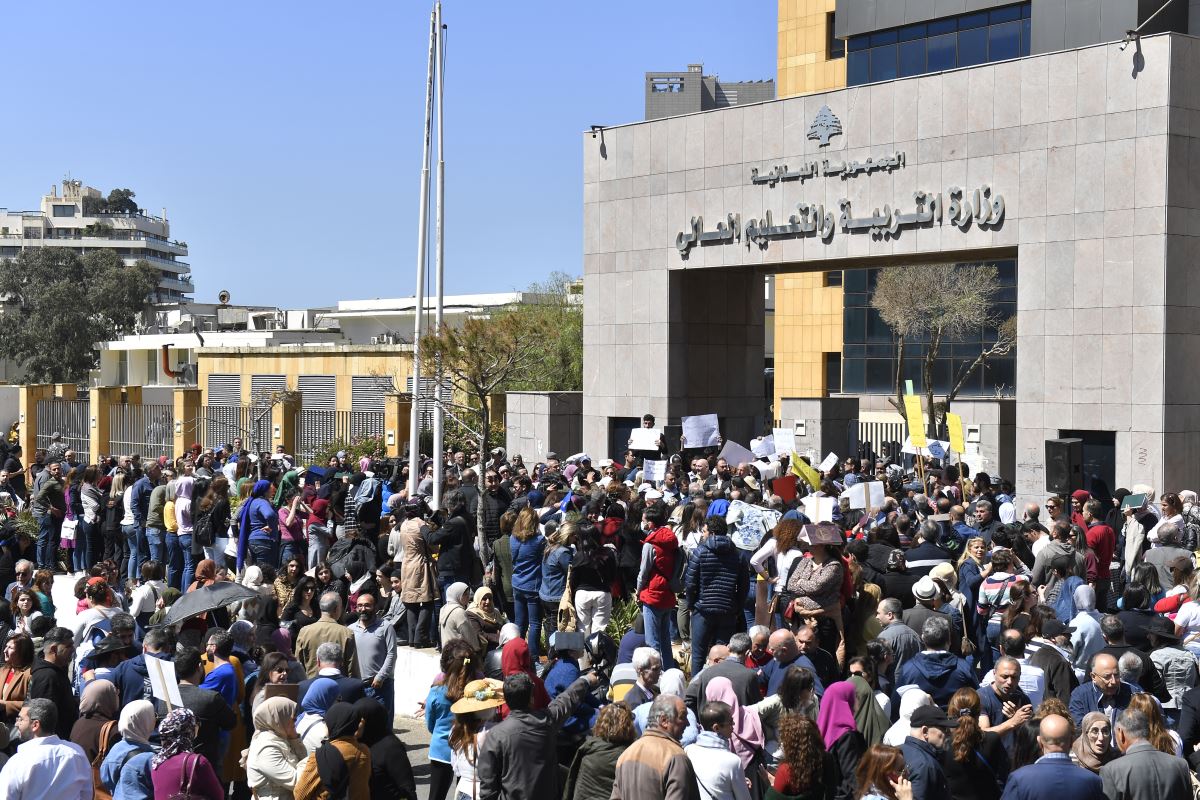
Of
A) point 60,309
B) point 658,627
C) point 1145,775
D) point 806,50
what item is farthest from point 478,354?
point 60,309

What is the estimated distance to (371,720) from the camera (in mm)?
8008

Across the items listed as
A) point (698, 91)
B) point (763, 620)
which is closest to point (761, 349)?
point (763, 620)

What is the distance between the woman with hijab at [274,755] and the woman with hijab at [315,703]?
0.23 m

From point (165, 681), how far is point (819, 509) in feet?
25.8

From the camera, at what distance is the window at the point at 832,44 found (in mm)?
46281

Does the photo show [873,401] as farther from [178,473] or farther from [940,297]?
[178,473]

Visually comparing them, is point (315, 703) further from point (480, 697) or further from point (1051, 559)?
point (1051, 559)

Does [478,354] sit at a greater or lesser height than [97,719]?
greater

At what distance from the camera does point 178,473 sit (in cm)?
1972

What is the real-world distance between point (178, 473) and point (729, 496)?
29.1 feet

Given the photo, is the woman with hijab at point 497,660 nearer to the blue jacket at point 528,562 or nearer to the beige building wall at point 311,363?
the blue jacket at point 528,562

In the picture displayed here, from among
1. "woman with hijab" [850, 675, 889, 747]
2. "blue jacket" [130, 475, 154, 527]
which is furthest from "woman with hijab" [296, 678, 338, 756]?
"blue jacket" [130, 475, 154, 527]

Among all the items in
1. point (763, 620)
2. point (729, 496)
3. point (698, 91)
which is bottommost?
point (763, 620)

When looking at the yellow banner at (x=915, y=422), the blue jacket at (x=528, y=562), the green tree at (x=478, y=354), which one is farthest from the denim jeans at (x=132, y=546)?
the yellow banner at (x=915, y=422)
